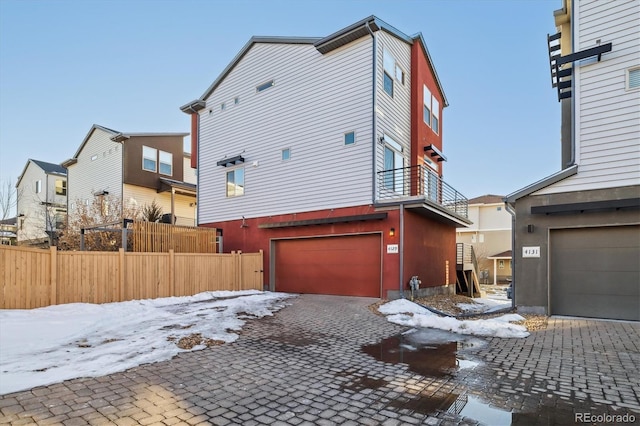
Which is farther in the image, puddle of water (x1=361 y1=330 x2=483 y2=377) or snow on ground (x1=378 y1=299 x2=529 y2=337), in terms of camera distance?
snow on ground (x1=378 y1=299 x2=529 y2=337)

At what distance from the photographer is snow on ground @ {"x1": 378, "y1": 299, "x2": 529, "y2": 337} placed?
6961 millimetres

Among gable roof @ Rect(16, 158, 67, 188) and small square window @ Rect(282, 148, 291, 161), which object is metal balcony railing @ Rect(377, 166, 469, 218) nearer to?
small square window @ Rect(282, 148, 291, 161)

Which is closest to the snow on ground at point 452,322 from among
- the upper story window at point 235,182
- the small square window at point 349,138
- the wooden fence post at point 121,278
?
the small square window at point 349,138

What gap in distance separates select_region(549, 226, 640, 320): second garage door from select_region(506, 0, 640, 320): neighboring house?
2 centimetres

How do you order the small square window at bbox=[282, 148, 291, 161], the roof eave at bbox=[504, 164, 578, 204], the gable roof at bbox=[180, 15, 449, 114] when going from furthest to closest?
the small square window at bbox=[282, 148, 291, 161]
the gable roof at bbox=[180, 15, 449, 114]
the roof eave at bbox=[504, 164, 578, 204]

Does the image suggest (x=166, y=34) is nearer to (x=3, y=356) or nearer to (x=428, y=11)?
(x=428, y=11)

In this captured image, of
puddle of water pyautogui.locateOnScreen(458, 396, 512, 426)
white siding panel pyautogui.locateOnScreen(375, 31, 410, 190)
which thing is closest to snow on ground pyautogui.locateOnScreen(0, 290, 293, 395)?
puddle of water pyautogui.locateOnScreen(458, 396, 512, 426)

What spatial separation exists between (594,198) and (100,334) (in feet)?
38.3

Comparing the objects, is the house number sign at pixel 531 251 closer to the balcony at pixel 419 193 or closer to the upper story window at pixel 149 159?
the balcony at pixel 419 193

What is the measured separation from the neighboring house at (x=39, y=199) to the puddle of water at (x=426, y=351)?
28.5 m

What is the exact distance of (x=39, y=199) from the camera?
27.9m

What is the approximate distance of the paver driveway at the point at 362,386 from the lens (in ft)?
11.1

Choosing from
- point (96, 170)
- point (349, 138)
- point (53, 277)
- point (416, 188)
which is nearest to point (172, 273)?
point (53, 277)
